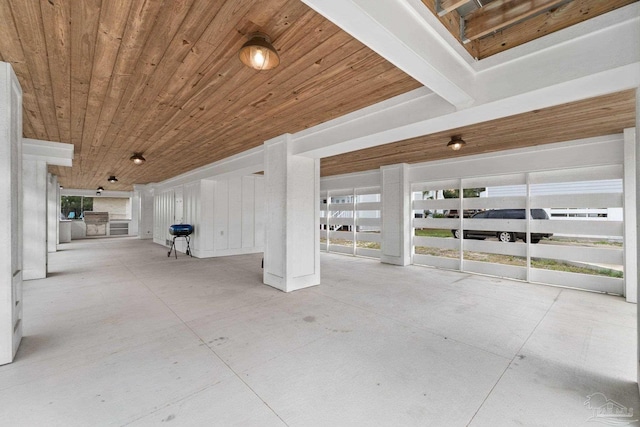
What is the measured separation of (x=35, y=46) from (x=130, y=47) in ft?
2.58

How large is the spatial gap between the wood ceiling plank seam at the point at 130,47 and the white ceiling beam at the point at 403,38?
1.22 m

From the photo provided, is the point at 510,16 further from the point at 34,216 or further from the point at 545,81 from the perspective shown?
the point at 34,216

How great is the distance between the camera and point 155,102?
322 centimetres

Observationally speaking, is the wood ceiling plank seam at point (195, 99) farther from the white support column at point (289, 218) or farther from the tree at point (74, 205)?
the tree at point (74, 205)

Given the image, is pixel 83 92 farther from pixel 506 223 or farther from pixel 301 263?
pixel 506 223

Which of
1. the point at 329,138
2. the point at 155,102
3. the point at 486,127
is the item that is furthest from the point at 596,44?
the point at 155,102

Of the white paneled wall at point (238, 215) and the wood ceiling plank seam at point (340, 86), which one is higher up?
the wood ceiling plank seam at point (340, 86)

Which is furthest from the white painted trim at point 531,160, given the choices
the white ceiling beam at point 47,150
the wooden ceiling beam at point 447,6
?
the white ceiling beam at point 47,150

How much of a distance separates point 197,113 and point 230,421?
343 centimetres

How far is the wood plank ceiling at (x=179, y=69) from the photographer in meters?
1.79

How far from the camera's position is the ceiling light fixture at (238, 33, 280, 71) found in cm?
195

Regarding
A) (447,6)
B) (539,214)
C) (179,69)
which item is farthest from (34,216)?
(539,214)

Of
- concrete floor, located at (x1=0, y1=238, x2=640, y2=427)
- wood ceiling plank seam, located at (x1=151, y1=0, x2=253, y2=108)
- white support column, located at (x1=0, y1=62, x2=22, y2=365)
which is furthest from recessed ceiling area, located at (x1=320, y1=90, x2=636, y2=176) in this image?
white support column, located at (x1=0, y1=62, x2=22, y2=365)

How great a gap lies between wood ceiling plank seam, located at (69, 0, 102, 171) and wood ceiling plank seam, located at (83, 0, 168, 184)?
17 centimetres
